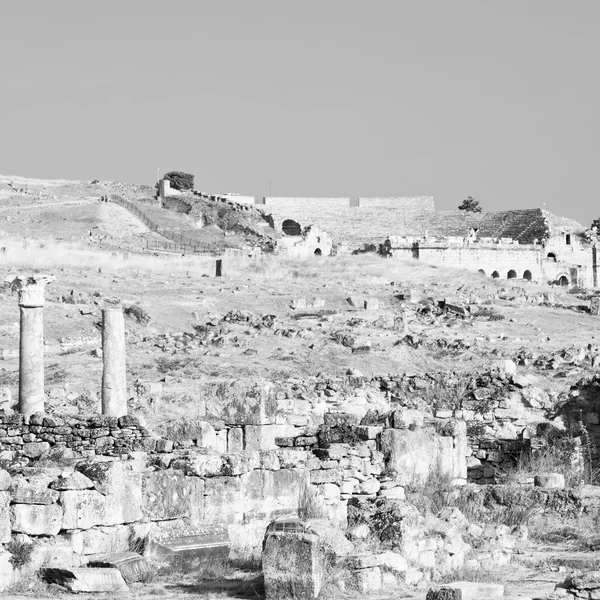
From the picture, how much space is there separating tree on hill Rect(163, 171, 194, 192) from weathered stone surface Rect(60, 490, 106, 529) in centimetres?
8297

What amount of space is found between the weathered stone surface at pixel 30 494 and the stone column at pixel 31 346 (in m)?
9.32

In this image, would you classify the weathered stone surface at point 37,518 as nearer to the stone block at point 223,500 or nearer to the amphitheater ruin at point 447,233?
the stone block at point 223,500

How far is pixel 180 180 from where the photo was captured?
94.4 m

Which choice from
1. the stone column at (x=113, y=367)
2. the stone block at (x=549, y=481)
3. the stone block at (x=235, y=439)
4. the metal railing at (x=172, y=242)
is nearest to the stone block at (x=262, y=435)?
the stone block at (x=235, y=439)

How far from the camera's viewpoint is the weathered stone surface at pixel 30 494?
10102mm

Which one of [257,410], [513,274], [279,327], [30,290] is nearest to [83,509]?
[257,410]

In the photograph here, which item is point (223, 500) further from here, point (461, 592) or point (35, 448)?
point (35, 448)

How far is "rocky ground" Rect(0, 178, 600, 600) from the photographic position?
24922mm

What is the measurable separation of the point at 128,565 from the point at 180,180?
280 feet

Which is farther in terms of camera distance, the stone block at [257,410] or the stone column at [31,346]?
the stone column at [31,346]

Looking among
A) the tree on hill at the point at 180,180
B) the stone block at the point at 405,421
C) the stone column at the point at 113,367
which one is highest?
the tree on hill at the point at 180,180

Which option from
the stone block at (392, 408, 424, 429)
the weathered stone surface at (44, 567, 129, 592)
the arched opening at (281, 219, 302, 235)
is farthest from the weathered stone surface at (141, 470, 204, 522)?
the arched opening at (281, 219, 302, 235)

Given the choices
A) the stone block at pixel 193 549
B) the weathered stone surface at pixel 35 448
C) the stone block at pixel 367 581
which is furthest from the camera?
the weathered stone surface at pixel 35 448

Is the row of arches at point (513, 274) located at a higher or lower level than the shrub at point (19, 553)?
higher
